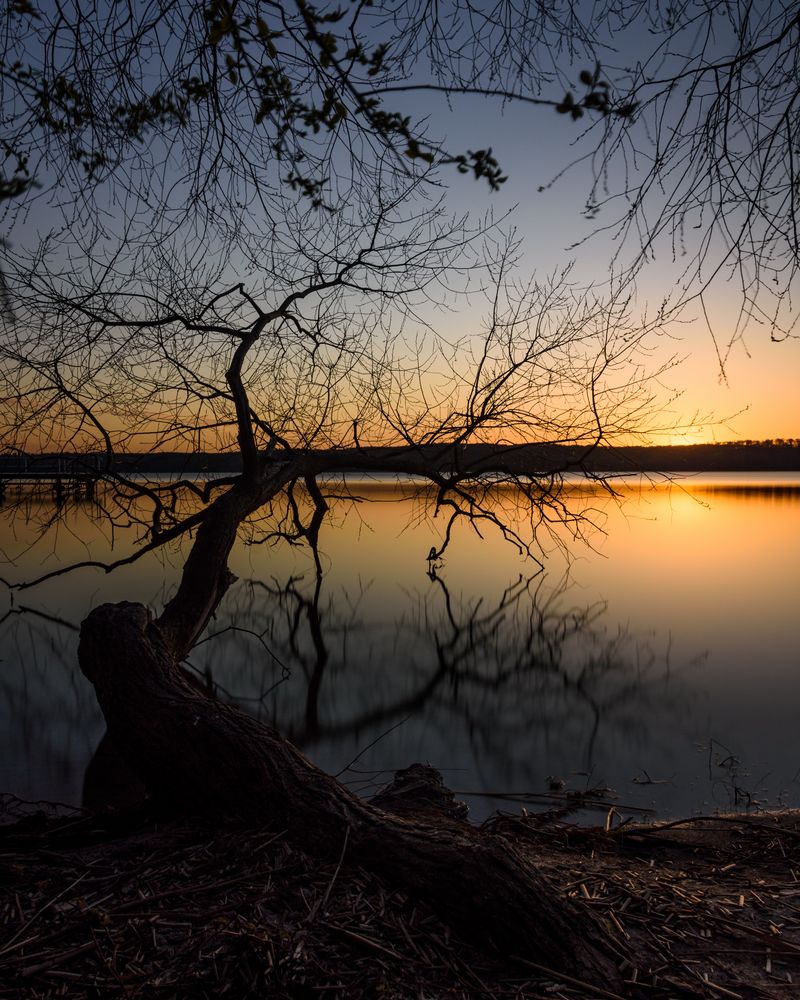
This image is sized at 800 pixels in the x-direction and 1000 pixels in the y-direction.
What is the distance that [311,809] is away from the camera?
278cm

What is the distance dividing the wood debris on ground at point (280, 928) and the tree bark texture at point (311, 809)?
6 centimetres

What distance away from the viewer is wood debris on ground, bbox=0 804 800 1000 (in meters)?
2.01

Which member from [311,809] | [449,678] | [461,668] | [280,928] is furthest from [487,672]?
[280,928]

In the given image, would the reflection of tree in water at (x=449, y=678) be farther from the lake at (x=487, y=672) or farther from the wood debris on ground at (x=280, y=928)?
the wood debris on ground at (x=280, y=928)

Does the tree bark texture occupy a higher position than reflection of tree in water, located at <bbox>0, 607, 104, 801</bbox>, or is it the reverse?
the tree bark texture

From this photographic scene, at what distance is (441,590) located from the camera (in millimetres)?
15141

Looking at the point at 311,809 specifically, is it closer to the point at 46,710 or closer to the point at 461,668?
the point at 46,710

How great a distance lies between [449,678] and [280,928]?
24.5 feet

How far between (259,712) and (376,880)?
5640 mm

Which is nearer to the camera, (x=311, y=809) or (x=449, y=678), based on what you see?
(x=311, y=809)

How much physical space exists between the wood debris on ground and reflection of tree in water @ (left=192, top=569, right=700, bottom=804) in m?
3.33

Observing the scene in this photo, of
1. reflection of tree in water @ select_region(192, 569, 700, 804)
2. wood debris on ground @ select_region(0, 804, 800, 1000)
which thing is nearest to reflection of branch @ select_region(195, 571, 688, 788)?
reflection of tree in water @ select_region(192, 569, 700, 804)

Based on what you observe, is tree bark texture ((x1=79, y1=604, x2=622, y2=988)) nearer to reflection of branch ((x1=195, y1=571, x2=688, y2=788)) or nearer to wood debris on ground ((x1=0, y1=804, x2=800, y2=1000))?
wood debris on ground ((x1=0, y1=804, x2=800, y2=1000))

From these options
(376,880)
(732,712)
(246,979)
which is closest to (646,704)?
(732,712)
